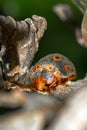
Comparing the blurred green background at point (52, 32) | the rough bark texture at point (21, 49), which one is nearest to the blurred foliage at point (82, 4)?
the rough bark texture at point (21, 49)

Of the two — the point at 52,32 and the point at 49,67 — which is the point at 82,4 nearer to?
the point at 49,67

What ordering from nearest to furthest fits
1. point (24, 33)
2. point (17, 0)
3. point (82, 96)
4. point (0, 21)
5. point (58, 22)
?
point (82, 96) → point (0, 21) → point (24, 33) → point (17, 0) → point (58, 22)

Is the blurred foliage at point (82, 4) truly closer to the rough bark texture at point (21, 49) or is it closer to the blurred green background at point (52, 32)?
the rough bark texture at point (21, 49)

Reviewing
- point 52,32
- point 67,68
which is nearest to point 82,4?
point 67,68

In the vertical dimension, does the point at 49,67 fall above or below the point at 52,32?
above

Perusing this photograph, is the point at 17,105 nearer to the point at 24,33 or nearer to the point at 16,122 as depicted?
the point at 16,122

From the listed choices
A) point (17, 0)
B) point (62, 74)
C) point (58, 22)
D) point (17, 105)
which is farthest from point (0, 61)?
point (58, 22)
